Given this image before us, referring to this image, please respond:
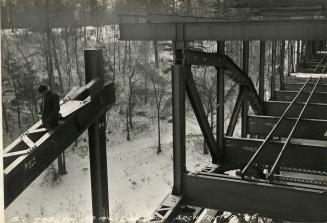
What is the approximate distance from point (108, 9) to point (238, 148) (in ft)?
14.0

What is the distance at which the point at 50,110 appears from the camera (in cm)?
407

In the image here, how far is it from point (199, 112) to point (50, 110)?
338cm

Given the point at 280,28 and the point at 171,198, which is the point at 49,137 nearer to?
the point at 171,198

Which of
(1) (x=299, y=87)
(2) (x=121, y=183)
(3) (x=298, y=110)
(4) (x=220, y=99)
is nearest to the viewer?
(4) (x=220, y=99)

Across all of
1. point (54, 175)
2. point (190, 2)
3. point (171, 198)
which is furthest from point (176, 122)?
point (54, 175)

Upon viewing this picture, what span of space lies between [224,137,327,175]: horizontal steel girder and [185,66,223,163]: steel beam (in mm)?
290

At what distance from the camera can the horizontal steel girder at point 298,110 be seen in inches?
403

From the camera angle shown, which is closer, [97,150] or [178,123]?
[97,150]

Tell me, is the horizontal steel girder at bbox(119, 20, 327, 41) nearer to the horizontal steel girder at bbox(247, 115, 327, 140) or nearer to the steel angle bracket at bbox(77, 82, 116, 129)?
Result: the steel angle bracket at bbox(77, 82, 116, 129)

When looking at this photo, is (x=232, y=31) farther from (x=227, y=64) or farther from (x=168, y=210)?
(x=168, y=210)

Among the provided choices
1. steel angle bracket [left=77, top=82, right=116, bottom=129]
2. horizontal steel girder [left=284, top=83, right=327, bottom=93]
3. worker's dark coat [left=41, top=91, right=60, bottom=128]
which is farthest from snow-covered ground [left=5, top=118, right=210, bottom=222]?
worker's dark coat [left=41, top=91, right=60, bottom=128]

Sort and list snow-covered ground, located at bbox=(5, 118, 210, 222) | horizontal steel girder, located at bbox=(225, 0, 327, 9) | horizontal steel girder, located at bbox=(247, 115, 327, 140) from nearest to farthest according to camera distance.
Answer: horizontal steel girder, located at bbox=(247, 115, 327, 140)
horizontal steel girder, located at bbox=(225, 0, 327, 9)
snow-covered ground, located at bbox=(5, 118, 210, 222)

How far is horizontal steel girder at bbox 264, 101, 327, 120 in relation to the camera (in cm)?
1023

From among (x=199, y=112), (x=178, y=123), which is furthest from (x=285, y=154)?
(x=178, y=123)
